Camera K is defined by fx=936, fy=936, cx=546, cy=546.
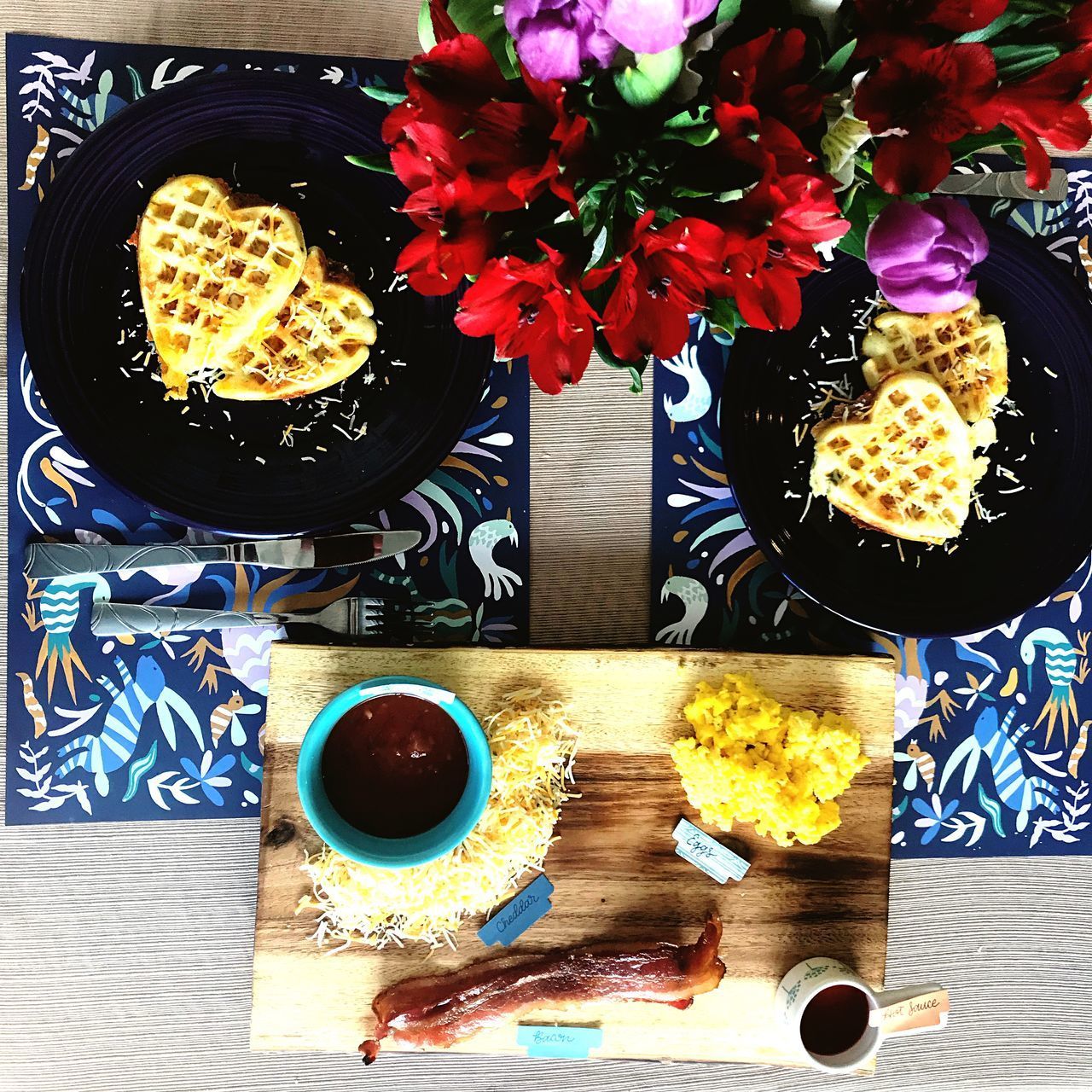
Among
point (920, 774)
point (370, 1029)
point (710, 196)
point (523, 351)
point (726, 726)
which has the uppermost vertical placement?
point (710, 196)

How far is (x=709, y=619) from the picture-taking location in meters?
1.41

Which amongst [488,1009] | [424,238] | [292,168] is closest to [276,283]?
[292,168]

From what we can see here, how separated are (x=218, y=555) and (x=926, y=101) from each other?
40.9 inches

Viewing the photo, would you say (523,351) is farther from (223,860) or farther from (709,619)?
(223,860)

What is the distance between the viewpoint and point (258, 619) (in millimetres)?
1349

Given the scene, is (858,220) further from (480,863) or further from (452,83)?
(480,863)

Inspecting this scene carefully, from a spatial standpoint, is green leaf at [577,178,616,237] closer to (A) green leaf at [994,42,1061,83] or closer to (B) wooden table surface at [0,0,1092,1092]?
(A) green leaf at [994,42,1061,83]

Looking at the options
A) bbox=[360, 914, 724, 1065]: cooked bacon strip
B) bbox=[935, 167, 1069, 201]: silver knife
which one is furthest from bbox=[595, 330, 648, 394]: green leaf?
bbox=[360, 914, 724, 1065]: cooked bacon strip

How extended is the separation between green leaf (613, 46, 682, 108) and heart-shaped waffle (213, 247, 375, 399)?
59 cm

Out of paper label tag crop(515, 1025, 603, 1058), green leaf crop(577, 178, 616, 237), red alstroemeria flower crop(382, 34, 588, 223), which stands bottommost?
paper label tag crop(515, 1025, 603, 1058)

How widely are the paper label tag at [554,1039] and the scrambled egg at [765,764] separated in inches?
14.8

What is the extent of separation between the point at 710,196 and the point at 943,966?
1.29 meters

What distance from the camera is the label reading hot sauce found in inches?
49.3

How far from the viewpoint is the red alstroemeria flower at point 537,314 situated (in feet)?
2.40
